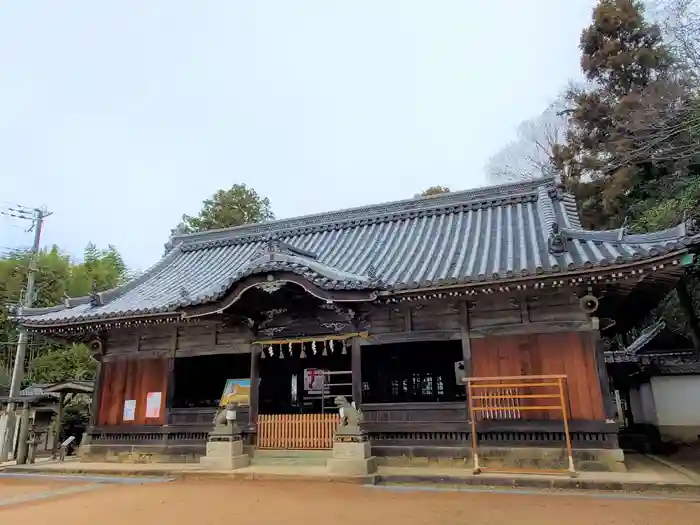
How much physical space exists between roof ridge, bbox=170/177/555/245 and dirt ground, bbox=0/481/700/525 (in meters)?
9.65

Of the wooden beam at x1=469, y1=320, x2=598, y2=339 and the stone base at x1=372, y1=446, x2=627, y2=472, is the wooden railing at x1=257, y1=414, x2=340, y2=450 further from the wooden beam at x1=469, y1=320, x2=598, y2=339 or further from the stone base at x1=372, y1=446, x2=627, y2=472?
the wooden beam at x1=469, y1=320, x2=598, y2=339

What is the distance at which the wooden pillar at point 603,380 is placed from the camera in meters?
9.38

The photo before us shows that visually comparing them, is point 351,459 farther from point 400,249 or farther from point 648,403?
point 648,403

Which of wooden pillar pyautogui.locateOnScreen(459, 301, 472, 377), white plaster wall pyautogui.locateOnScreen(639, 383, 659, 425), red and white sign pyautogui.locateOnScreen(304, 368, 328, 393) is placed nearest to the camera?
wooden pillar pyautogui.locateOnScreen(459, 301, 472, 377)

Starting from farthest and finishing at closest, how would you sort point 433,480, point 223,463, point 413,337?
point 413,337 → point 223,463 → point 433,480

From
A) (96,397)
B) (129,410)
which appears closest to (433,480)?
(129,410)

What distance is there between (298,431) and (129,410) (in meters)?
5.13

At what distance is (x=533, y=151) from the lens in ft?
125

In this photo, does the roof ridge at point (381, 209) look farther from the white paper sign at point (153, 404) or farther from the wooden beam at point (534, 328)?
the white paper sign at point (153, 404)

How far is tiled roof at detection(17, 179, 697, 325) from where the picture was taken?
1007 cm

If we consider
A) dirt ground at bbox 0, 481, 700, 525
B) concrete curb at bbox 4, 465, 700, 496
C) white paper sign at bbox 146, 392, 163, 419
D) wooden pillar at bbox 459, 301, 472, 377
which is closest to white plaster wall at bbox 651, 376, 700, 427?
wooden pillar at bbox 459, 301, 472, 377

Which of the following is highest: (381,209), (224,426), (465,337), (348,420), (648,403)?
(381,209)

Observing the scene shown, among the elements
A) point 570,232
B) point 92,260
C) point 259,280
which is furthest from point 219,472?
point 92,260

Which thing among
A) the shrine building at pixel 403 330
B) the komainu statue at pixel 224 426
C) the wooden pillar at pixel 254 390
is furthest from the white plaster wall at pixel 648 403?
the komainu statue at pixel 224 426
